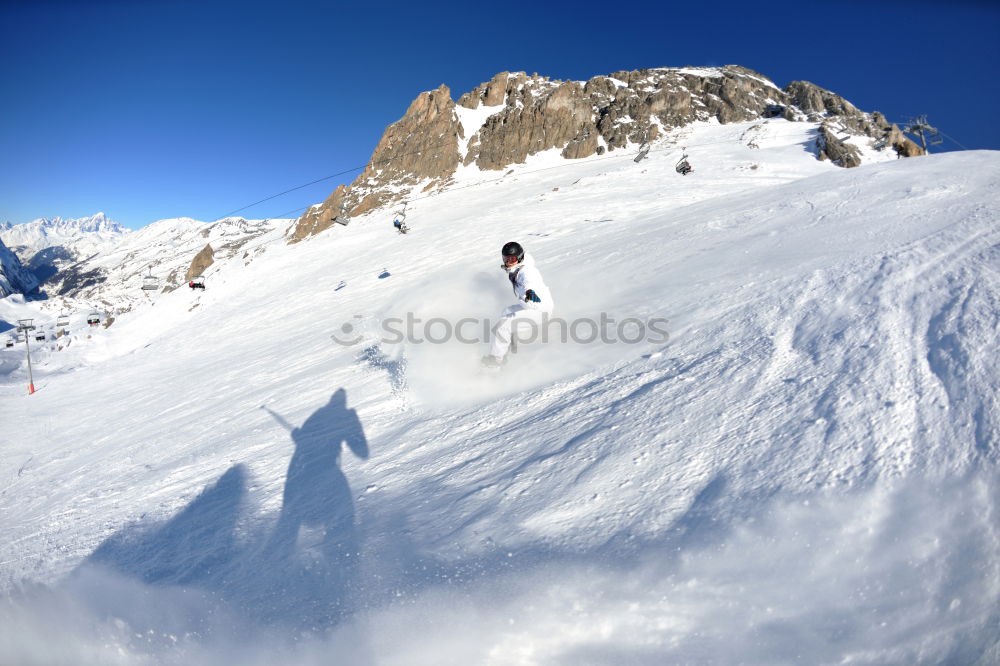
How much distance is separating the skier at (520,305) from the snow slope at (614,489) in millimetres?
357

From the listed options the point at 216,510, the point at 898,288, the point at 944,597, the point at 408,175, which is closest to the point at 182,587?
the point at 216,510

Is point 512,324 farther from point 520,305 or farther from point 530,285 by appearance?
point 530,285

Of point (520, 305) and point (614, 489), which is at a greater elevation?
point (520, 305)

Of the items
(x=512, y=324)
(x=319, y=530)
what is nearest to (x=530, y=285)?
(x=512, y=324)

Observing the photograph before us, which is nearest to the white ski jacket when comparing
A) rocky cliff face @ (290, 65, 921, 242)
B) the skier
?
the skier

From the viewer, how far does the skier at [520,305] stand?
5.05 metres

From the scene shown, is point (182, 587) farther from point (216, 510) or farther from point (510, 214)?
point (510, 214)

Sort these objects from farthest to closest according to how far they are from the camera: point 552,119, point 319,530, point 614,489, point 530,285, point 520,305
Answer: point 552,119
point 520,305
point 530,285
point 319,530
point 614,489

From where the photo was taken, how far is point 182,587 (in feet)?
9.54

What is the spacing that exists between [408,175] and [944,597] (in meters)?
61.5

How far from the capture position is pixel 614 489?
8.56ft

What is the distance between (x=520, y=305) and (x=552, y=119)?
197ft

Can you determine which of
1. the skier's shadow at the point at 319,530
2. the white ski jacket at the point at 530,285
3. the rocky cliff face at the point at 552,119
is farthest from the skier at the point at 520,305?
the rocky cliff face at the point at 552,119

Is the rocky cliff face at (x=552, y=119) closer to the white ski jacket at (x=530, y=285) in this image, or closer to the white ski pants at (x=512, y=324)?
the white ski jacket at (x=530, y=285)
